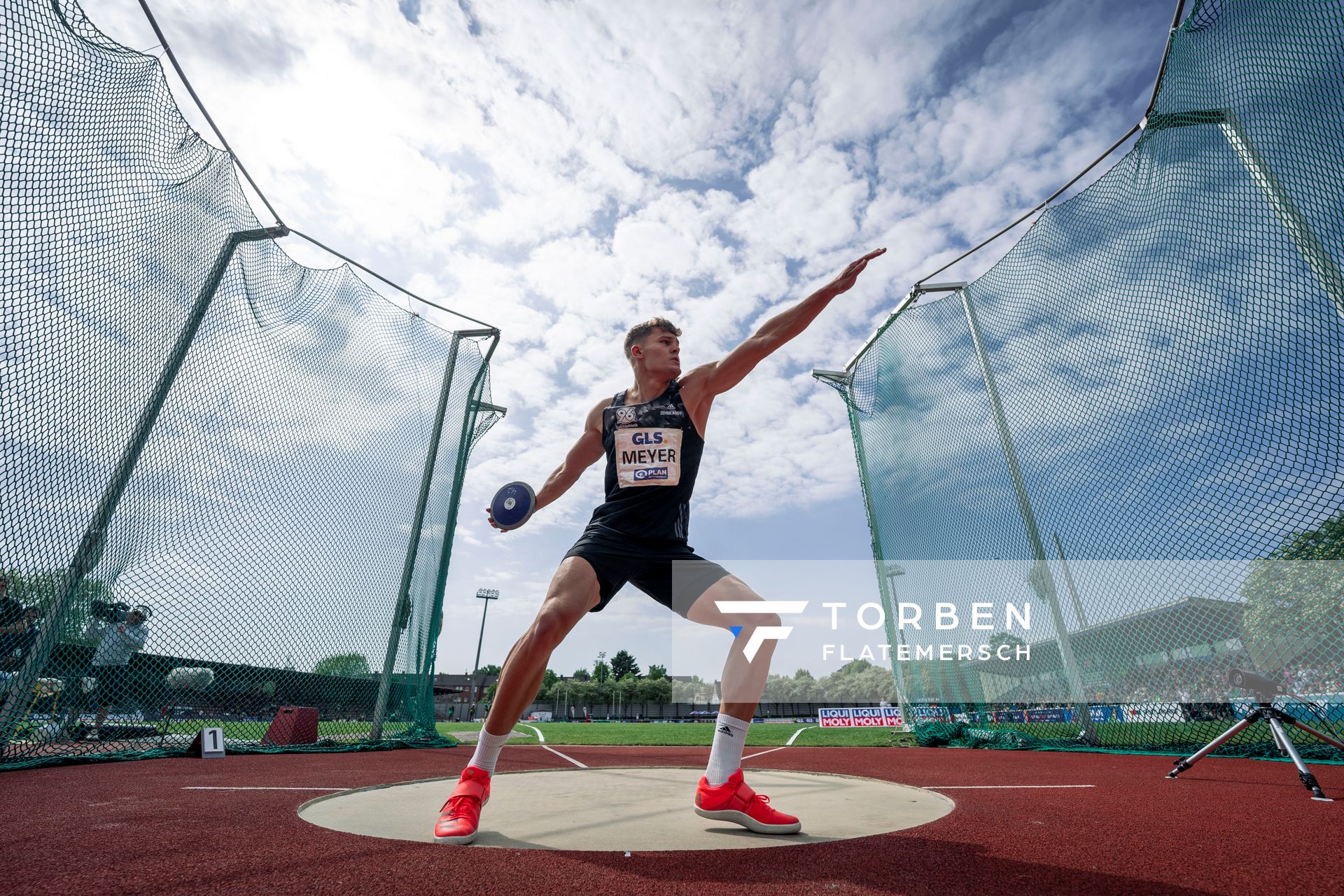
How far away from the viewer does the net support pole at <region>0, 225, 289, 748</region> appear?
4.24 metres

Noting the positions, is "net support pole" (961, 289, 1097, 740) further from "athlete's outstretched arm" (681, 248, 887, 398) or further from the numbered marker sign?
the numbered marker sign

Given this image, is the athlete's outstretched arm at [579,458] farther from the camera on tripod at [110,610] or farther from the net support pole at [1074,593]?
the net support pole at [1074,593]

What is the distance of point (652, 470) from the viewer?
2822 millimetres

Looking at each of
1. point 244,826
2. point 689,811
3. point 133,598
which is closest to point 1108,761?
point 689,811

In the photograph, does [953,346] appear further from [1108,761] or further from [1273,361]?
[1108,761]

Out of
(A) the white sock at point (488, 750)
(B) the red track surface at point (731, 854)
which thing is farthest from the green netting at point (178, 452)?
(A) the white sock at point (488, 750)

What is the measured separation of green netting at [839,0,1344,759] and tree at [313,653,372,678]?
7.25m

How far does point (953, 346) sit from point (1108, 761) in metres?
4.99

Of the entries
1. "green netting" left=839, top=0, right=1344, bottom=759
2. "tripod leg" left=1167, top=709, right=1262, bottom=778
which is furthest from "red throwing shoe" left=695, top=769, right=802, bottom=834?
"green netting" left=839, top=0, right=1344, bottom=759

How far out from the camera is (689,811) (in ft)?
8.86

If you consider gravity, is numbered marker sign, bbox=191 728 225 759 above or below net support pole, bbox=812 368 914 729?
below

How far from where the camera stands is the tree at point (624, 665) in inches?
4525

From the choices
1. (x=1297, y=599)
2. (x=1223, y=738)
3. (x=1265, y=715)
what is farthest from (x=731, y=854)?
(x=1297, y=599)

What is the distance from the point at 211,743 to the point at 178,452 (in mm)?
2597
